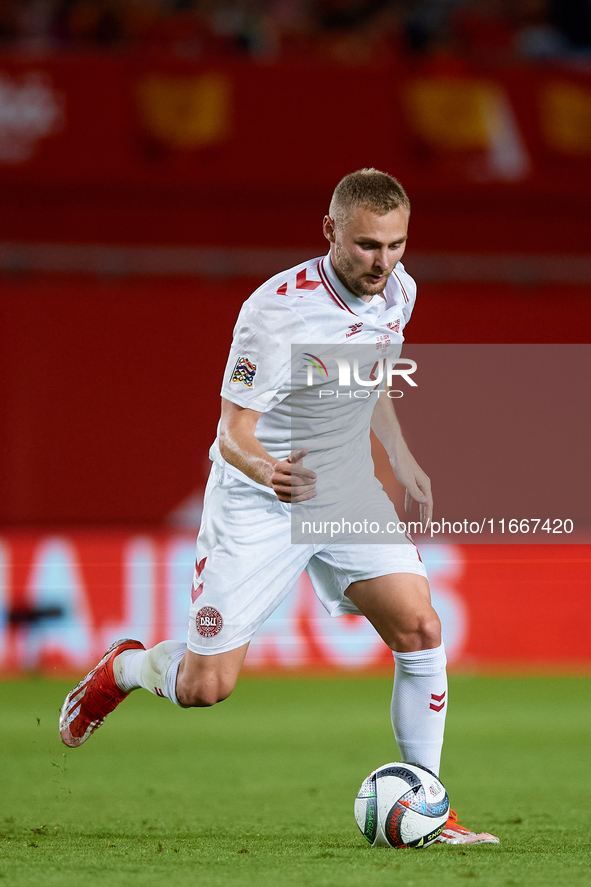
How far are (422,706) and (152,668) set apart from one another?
38.2 inches

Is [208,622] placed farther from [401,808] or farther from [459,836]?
[459,836]

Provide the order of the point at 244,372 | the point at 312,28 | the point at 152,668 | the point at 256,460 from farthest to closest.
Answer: the point at 312,28
the point at 152,668
the point at 244,372
the point at 256,460

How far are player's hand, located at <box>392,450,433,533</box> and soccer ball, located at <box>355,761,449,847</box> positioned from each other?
0.87 m

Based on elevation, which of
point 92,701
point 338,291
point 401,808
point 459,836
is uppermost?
point 338,291

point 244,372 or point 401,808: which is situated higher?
point 244,372

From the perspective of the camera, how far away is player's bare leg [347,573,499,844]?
4.17 metres

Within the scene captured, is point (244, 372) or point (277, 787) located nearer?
point (244, 372)

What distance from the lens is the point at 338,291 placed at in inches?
167

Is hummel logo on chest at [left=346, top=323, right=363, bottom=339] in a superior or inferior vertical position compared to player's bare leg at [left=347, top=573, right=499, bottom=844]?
superior

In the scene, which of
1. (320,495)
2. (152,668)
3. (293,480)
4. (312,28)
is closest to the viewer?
(293,480)

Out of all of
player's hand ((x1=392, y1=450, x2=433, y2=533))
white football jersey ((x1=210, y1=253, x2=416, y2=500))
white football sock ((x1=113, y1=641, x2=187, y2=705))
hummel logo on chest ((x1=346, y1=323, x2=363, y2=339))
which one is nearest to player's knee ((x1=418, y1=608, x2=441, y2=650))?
player's hand ((x1=392, y1=450, x2=433, y2=533))

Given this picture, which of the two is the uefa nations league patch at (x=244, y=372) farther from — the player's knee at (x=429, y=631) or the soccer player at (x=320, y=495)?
the player's knee at (x=429, y=631)

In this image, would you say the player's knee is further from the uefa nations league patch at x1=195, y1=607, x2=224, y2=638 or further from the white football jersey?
the uefa nations league patch at x1=195, y1=607, x2=224, y2=638

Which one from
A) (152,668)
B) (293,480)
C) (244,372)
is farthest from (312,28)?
(293,480)
